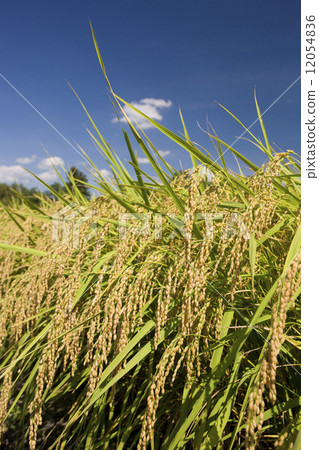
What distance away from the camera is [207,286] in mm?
1314

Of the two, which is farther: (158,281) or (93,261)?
(158,281)

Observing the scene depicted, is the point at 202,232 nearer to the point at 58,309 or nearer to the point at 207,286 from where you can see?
the point at 207,286

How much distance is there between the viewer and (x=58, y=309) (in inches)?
55.2
